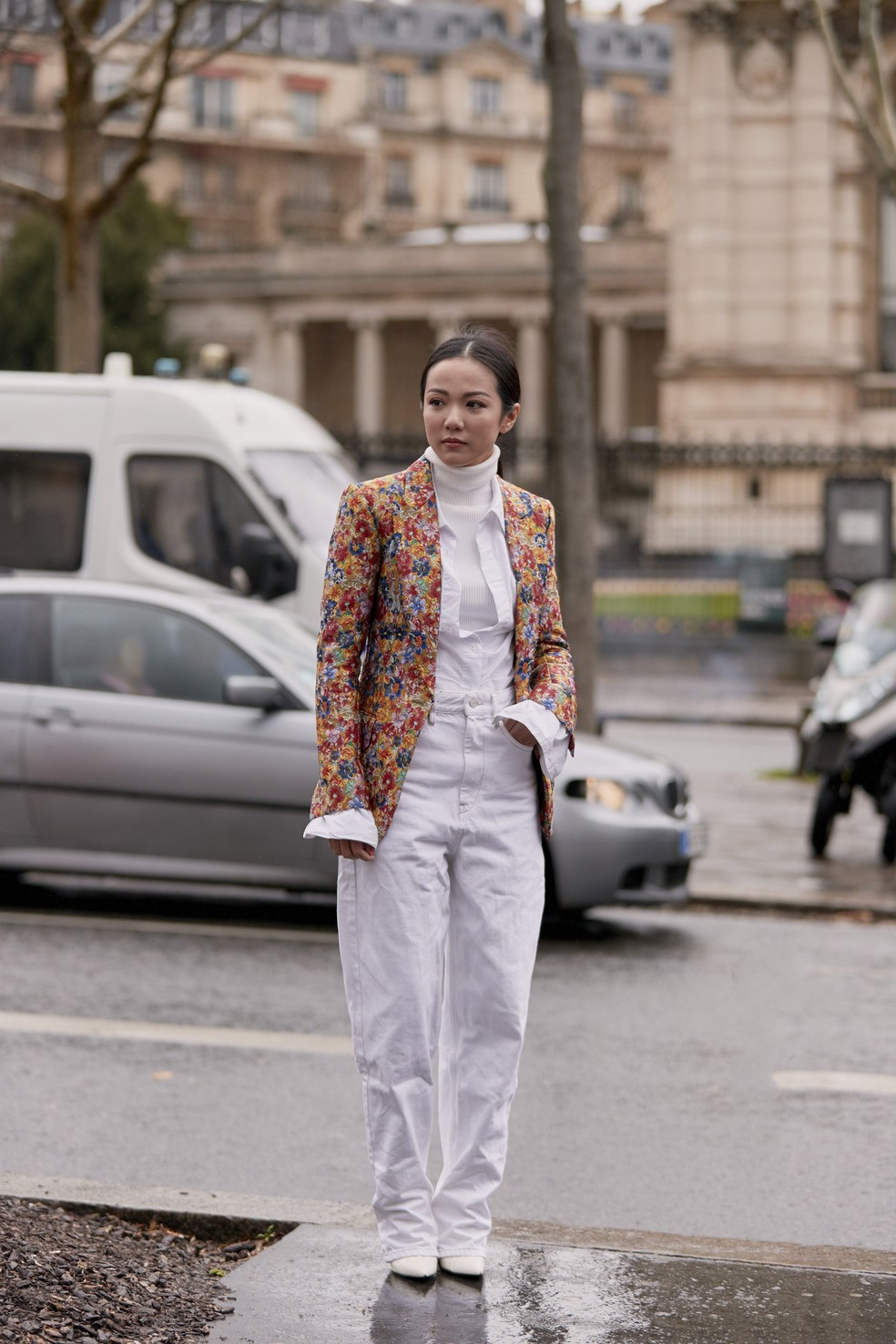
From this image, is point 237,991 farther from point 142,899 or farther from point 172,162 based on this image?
point 172,162

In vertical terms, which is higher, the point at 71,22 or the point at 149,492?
the point at 71,22

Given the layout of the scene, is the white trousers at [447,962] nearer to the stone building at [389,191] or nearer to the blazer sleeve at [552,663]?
the blazer sleeve at [552,663]

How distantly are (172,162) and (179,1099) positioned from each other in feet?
260

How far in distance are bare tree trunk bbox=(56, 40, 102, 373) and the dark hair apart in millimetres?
12230

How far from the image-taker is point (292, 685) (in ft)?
29.5

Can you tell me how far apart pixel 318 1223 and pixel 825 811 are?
278 inches

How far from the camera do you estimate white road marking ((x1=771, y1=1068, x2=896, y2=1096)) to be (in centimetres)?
641

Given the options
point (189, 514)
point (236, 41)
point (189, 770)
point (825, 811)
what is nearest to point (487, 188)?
point (236, 41)

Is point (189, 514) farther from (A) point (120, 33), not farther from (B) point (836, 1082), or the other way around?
(B) point (836, 1082)

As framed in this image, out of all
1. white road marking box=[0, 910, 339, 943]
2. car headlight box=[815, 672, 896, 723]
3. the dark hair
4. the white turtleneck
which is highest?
the dark hair

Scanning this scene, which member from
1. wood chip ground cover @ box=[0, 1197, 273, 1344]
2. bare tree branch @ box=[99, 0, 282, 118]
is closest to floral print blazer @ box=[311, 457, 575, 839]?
wood chip ground cover @ box=[0, 1197, 273, 1344]

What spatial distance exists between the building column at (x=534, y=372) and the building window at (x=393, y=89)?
3148 cm

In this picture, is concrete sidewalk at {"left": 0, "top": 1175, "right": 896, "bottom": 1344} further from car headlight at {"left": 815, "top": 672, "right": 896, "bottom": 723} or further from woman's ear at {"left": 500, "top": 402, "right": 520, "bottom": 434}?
car headlight at {"left": 815, "top": 672, "right": 896, "bottom": 723}

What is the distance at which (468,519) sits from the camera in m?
4.23
